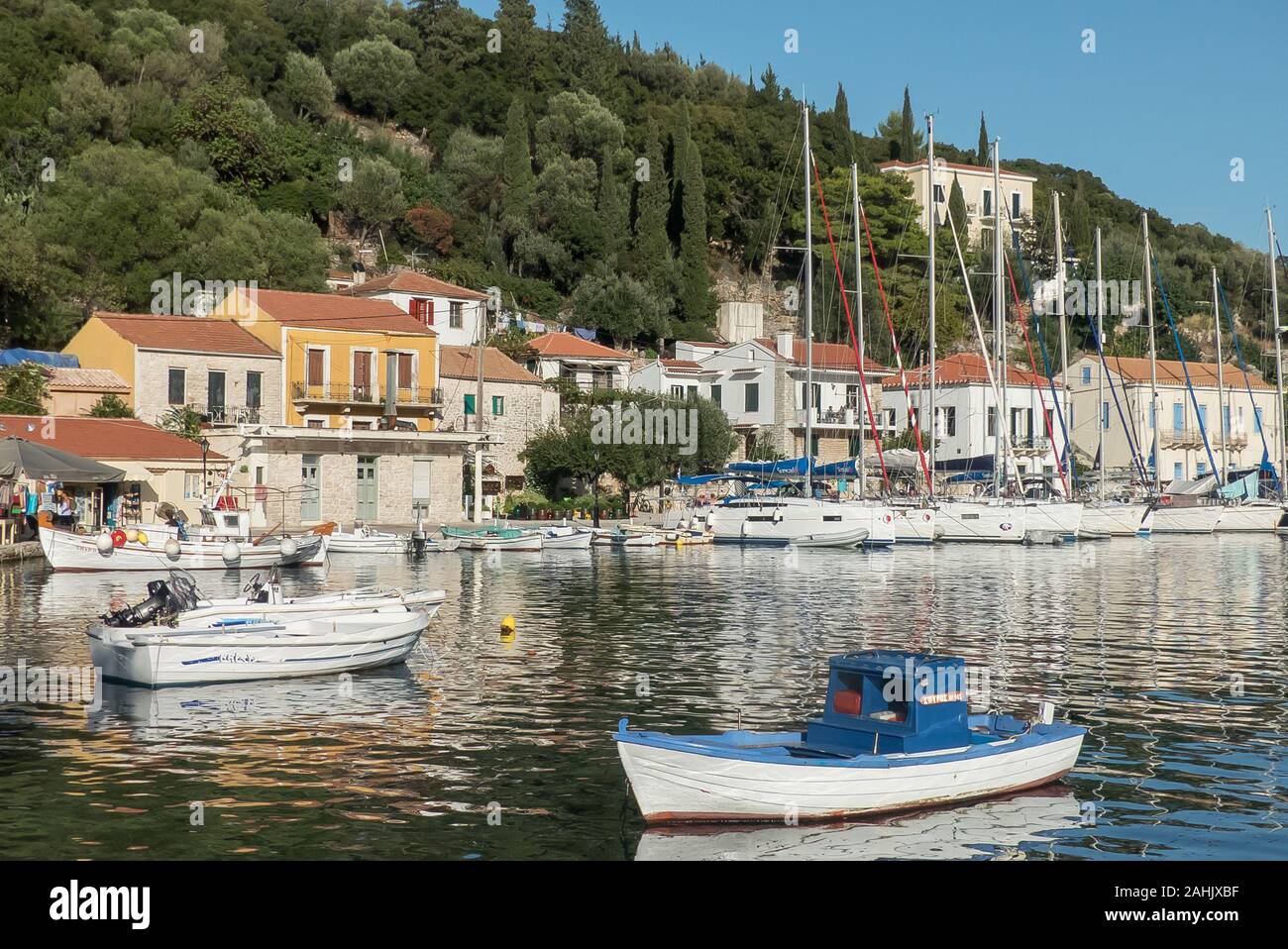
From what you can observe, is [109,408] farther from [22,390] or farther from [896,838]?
[896,838]

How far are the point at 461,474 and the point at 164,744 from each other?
46347 millimetres

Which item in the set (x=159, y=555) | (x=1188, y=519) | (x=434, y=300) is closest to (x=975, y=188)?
(x=1188, y=519)

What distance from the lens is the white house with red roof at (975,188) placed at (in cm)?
12331

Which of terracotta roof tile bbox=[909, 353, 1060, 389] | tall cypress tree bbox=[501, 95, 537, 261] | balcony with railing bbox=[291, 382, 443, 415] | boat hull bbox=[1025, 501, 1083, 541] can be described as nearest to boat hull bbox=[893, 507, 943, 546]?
boat hull bbox=[1025, 501, 1083, 541]

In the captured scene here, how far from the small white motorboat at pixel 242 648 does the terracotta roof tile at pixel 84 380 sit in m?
36.7

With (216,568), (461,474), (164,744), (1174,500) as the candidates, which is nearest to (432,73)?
(461,474)

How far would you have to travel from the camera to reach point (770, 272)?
11431 centimetres

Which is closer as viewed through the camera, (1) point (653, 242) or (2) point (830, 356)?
(2) point (830, 356)

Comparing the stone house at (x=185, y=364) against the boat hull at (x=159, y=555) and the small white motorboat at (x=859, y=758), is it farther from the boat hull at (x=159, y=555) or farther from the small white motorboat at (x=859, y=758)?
the small white motorboat at (x=859, y=758)

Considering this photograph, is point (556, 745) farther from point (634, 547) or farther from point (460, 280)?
point (460, 280)

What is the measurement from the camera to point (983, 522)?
63344 millimetres

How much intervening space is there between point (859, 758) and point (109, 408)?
158ft

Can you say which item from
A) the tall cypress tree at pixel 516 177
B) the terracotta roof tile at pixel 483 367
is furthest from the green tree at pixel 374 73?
the terracotta roof tile at pixel 483 367

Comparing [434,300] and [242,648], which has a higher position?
[434,300]
